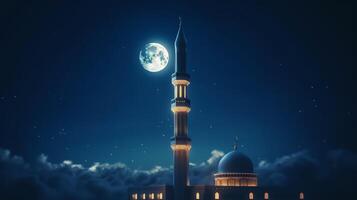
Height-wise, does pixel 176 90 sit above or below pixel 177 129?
above

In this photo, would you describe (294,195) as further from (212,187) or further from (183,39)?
(183,39)

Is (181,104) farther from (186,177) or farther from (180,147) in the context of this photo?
(186,177)

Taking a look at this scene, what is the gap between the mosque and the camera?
311ft

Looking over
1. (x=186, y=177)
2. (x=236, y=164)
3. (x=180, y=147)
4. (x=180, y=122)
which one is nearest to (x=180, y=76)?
(x=180, y=122)

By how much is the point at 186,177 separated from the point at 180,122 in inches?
373

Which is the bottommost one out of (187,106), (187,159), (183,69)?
(187,159)

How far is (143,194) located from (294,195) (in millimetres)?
26195

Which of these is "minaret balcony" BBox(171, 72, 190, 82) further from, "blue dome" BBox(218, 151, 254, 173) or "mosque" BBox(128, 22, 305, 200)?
"blue dome" BBox(218, 151, 254, 173)

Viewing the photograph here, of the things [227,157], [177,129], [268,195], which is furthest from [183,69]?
[268,195]

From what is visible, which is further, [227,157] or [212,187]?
[227,157]

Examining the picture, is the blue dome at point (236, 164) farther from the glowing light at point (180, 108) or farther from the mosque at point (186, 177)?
the glowing light at point (180, 108)

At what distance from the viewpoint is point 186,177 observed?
313 ft

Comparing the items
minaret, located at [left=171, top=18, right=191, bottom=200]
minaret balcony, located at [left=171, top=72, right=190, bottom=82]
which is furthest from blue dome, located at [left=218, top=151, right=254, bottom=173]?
minaret balcony, located at [left=171, top=72, right=190, bottom=82]

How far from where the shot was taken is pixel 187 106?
9850cm
